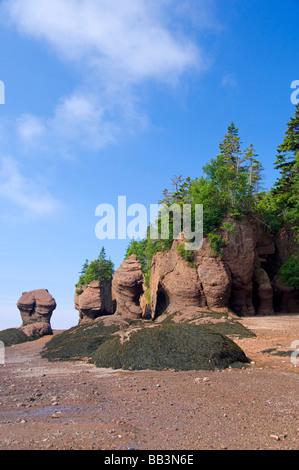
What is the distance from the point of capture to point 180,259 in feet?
104

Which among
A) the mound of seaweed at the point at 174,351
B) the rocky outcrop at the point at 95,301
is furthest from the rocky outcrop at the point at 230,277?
the rocky outcrop at the point at 95,301

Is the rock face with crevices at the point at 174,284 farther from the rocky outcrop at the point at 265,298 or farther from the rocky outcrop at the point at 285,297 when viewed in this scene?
the rocky outcrop at the point at 285,297

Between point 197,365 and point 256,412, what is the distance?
16.9 ft

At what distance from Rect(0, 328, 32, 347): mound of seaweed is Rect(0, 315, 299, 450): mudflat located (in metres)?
29.8

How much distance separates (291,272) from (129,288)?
2102 cm

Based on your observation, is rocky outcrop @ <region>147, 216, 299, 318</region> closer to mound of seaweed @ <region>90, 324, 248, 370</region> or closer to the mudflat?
mound of seaweed @ <region>90, 324, 248, 370</region>

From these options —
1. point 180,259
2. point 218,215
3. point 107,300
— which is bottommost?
point 107,300

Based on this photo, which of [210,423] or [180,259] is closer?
[210,423]

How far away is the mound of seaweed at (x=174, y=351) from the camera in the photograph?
1161cm

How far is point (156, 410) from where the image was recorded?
21.7 ft

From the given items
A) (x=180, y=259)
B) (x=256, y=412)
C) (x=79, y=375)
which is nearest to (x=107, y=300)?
(x=180, y=259)

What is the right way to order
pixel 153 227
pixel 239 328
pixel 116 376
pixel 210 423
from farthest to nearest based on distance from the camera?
pixel 153 227 → pixel 239 328 → pixel 116 376 → pixel 210 423

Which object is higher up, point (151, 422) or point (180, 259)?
point (180, 259)
